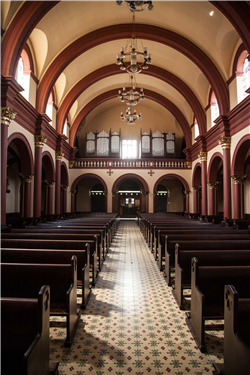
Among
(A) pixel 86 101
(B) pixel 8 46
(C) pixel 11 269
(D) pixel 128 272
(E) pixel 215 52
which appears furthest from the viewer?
(A) pixel 86 101

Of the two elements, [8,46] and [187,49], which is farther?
[187,49]

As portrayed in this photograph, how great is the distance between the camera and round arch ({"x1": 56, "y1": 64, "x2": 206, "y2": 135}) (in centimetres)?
1645

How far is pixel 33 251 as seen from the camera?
396cm

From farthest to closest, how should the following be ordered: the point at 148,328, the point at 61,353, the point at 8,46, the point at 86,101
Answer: the point at 86,101 → the point at 8,46 → the point at 148,328 → the point at 61,353

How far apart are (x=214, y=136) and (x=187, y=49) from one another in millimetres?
5103

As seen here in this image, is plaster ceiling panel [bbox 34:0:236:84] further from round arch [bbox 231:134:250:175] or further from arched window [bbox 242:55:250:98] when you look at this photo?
round arch [bbox 231:134:250:175]

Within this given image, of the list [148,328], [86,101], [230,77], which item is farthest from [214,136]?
[148,328]

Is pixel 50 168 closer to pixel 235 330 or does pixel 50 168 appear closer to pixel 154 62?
pixel 154 62

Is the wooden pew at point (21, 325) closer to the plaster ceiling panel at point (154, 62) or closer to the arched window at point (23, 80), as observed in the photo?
the arched window at point (23, 80)

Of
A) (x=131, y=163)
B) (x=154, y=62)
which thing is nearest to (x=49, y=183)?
(x=131, y=163)

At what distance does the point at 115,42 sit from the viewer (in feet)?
49.7

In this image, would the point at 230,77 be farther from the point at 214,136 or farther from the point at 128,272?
the point at 128,272

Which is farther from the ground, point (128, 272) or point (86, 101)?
point (86, 101)

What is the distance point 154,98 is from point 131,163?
6.14 meters
